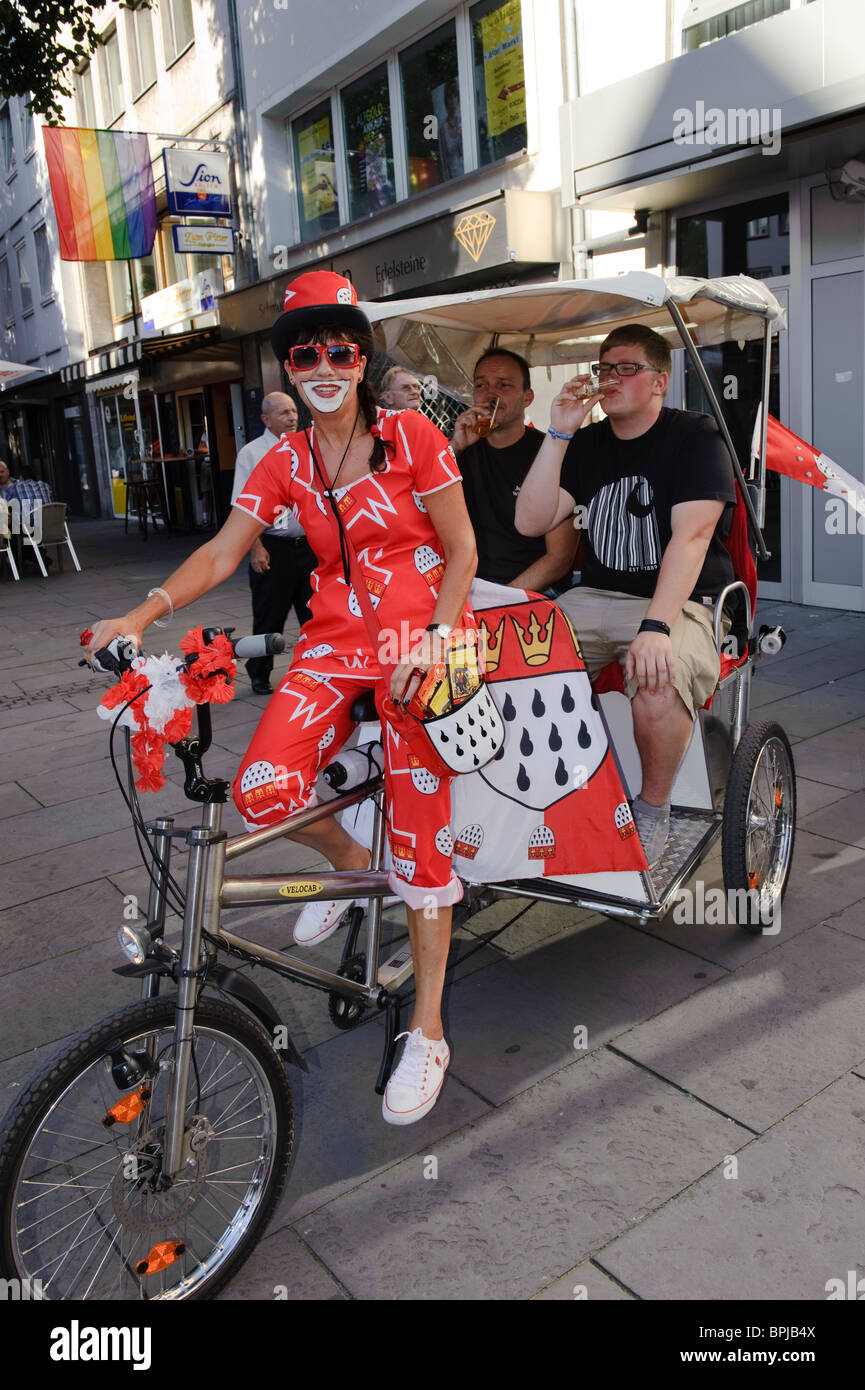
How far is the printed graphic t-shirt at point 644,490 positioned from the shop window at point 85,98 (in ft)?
72.1

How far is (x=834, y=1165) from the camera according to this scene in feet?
8.06

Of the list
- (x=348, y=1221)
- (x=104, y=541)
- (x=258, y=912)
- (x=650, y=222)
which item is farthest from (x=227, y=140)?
(x=348, y=1221)

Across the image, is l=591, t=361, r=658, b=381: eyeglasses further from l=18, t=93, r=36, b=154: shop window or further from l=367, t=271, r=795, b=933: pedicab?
l=18, t=93, r=36, b=154: shop window

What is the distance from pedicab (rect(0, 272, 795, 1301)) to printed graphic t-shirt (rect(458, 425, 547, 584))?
52 cm

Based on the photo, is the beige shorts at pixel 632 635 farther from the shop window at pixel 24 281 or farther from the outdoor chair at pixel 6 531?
the shop window at pixel 24 281

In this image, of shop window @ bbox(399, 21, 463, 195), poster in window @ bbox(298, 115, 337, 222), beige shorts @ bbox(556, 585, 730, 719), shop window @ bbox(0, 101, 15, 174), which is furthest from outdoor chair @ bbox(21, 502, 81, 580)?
shop window @ bbox(0, 101, 15, 174)

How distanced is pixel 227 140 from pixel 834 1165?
16649mm

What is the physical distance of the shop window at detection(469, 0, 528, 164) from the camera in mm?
10227

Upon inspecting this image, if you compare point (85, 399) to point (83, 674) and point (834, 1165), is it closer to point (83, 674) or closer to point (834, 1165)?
point (83, 674)

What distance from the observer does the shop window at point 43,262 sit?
2627cm

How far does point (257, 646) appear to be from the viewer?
244 cm

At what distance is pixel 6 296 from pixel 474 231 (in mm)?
24558

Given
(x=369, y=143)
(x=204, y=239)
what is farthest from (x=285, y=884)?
(x=204, y=239)
